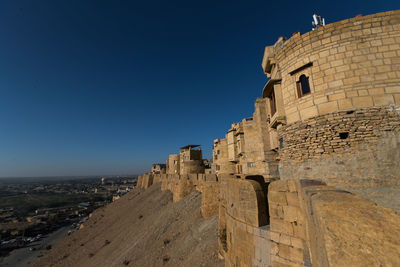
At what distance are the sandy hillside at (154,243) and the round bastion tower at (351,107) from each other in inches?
227

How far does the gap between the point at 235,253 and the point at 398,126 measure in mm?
6139

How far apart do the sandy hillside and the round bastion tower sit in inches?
227

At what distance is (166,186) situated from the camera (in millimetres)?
25875

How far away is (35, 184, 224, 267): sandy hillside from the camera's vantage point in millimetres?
9430

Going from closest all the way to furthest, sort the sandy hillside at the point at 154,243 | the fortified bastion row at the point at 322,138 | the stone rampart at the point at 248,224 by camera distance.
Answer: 1. the fortified bastion row at the point at 322,138
2. the stone rampart at the point at 248,224
3. the sandy hillside at the point at 154,243

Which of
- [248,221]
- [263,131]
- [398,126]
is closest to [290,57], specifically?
[398,126]

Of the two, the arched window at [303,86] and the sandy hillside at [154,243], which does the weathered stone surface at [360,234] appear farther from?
the sandy hillside at [154,243]

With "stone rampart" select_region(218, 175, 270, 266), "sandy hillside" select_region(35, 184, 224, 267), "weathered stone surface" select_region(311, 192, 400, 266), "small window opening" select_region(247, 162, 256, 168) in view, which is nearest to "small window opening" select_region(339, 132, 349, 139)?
"stone rampart" select_region(218, 175, 270, 266)

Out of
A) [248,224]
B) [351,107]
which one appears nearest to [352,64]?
[351,107]

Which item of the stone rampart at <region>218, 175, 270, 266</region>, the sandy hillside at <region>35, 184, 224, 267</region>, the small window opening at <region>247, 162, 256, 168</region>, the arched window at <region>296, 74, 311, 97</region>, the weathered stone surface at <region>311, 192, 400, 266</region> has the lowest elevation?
the sandy hillside at <region>35, 184, 224, 267</region>

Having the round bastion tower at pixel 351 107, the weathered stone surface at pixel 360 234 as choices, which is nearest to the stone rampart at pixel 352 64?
the round bastion tower at pixel 351 107

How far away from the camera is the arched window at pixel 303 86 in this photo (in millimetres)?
6773

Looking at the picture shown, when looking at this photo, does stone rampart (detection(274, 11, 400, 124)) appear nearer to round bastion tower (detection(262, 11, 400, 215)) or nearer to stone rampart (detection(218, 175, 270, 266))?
round bastion tower (detection(262, 11, 400, 215))

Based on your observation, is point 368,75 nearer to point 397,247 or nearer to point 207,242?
point 397,247
